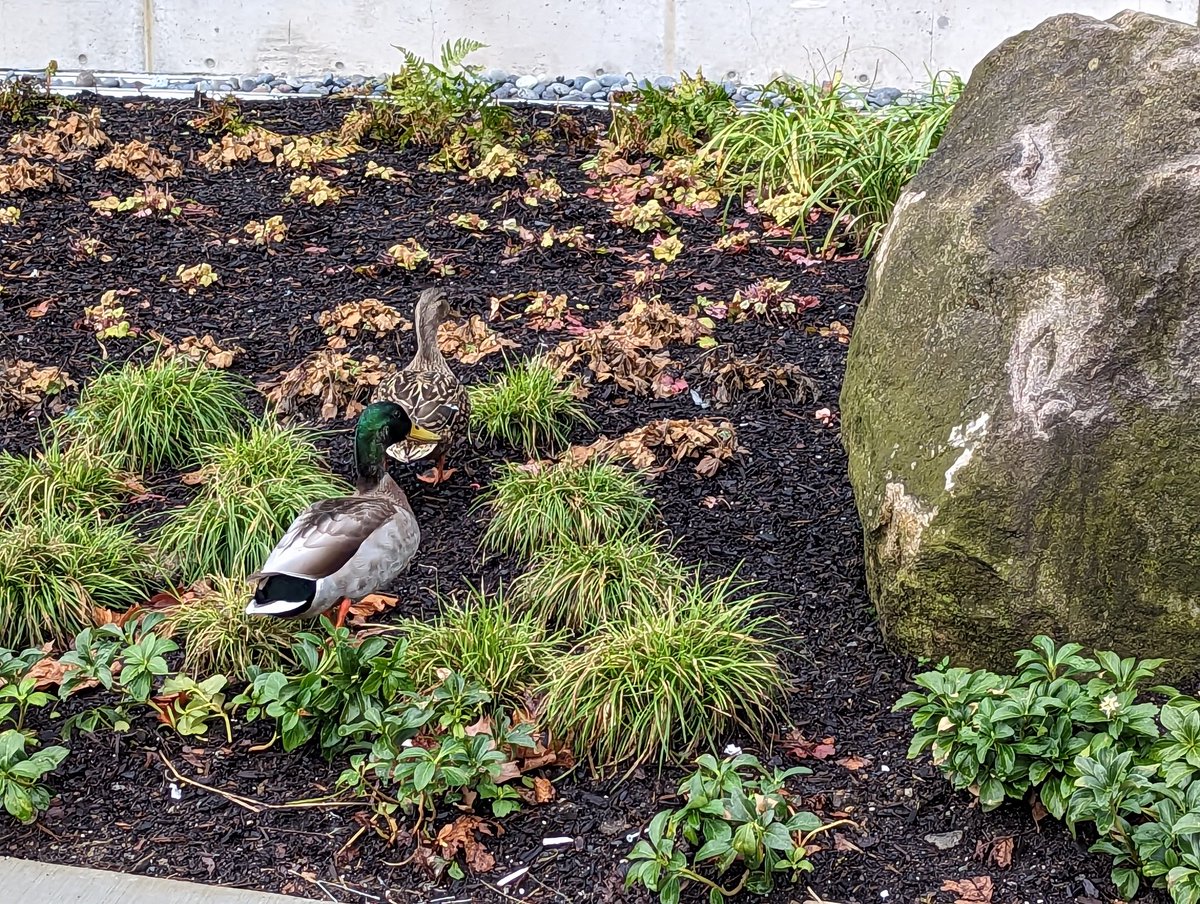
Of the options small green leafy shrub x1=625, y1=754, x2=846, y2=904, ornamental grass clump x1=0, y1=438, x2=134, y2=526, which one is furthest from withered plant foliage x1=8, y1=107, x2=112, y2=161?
small green leafy shrub x1=625, y1=754, x2=846, y2=904

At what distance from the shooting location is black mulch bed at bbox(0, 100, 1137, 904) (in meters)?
3.61

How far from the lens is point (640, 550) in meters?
4.67

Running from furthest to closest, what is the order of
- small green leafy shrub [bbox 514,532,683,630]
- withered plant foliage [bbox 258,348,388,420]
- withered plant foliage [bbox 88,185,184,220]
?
withered plant foliage [bbox 88,185,184,220] < withered plant foliage [bbox 258,348,388,420] < small green leafy shrub [bbox 514,532,683,630]

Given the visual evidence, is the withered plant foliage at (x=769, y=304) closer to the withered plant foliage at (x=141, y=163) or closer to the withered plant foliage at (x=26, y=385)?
the withered plant foliage at (x=26, y=385)

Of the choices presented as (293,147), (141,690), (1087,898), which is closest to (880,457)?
(1087,898)

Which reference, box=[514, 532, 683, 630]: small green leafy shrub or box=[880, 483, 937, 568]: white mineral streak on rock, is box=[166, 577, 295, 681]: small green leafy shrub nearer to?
box=[514, 532, 683, 630]: small green leafy shrub

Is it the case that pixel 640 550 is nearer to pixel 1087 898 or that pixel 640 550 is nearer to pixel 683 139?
pixel 1087 898

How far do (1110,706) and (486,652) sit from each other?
1853 millimetres

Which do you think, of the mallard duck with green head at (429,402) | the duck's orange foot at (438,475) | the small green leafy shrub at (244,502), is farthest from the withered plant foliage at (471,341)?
the small green leafy shrub at (244,502)

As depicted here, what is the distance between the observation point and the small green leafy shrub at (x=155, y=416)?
544 centimetres

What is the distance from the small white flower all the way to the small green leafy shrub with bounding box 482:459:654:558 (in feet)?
6.28

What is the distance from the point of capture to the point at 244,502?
4.94 metres

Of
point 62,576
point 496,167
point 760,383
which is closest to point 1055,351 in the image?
point 760,383

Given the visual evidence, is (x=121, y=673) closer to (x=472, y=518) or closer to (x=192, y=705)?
(x=192, y=705)
